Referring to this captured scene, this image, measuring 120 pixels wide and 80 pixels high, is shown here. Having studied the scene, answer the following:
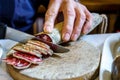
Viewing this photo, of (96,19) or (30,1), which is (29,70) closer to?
(96,19)

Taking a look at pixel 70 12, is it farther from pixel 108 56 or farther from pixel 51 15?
pixel 108 56

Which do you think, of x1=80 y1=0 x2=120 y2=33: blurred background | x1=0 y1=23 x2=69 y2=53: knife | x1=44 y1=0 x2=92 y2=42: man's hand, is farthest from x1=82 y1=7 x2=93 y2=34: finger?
x1=80 y1=0 x2=120 y2=33: blurred background

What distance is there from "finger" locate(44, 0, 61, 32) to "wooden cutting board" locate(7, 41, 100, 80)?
0.27 feet

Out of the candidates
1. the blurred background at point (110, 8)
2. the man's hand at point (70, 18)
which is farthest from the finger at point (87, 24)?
the blurred background at point (110, 8)

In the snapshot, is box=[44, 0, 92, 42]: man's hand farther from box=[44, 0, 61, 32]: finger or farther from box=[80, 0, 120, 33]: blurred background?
box=[80, 0, 120, 33]: blurred background

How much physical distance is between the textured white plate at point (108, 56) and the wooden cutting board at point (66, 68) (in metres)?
0.01

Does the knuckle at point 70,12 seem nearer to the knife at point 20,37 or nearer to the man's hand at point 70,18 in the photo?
the man's hand at point 70,18

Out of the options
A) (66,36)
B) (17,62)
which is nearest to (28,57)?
(17,62)

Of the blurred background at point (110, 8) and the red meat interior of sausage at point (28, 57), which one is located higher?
the red meat interior of sausage at point (28, 57)

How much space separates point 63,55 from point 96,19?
190 millimetres

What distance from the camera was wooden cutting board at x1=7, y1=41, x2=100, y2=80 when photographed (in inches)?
19.0

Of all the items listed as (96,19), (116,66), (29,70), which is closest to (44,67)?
(29,70)

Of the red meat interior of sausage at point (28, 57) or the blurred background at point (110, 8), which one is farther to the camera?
the blurred background at point (110, 8)

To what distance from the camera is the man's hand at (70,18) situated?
0.61 metres
